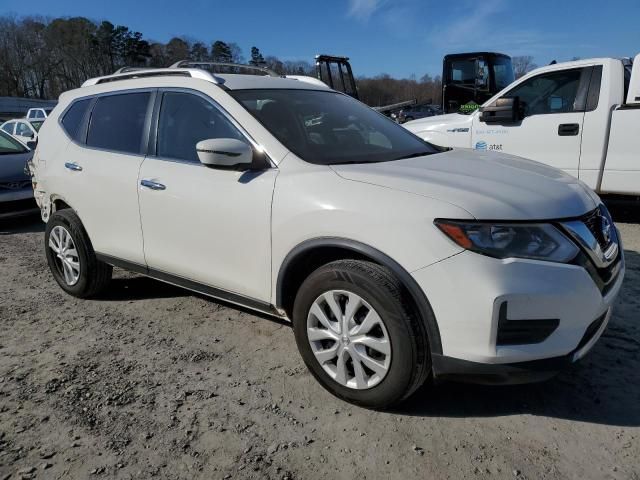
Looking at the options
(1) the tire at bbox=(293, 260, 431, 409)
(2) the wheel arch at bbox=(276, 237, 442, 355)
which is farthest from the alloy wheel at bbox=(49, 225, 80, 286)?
(1) the tire at bbox=(293, 260, 431, 409)

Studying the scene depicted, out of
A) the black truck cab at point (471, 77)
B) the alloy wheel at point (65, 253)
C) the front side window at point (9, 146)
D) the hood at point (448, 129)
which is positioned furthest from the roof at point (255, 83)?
the black truck cab at point (471, 77)

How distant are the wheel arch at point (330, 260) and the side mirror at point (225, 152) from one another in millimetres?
600

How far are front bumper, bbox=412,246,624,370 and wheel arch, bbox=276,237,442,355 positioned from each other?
0.04m

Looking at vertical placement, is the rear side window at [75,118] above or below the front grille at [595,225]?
above

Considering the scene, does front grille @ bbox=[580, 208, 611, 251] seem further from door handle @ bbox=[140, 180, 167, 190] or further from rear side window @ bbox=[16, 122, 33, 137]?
rear side window @ bbox=[16, 122, 33, 137]

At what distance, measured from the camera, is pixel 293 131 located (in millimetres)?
3033

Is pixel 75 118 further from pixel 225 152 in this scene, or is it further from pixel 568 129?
pixel 568 129

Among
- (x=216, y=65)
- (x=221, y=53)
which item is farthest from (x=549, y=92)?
(x=221, y=53)

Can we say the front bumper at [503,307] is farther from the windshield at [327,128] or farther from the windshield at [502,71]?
the windshield at [502,71]

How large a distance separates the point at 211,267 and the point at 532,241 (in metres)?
1.84

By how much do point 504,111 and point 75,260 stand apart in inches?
205

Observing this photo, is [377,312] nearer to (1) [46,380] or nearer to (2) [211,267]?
(2) [211,267]

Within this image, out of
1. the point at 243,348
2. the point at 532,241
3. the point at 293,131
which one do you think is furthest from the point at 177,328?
the point at 532,241

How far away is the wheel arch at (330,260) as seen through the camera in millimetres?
2230
